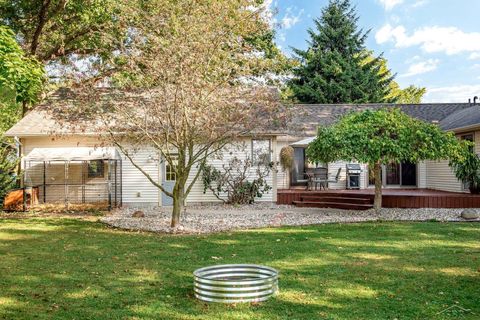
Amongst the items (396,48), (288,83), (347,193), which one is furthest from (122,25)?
(396,48)

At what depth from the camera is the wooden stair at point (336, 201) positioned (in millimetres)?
15078

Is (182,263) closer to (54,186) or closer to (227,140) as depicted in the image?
(227,140)

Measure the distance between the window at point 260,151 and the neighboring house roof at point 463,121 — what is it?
6.74 m

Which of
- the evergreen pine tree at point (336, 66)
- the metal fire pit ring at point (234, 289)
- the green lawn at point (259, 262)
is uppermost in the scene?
the evergreen pine tree at point (336, 66)

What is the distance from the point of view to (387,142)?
12438mm

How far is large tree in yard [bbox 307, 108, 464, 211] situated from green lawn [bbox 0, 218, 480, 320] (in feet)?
7.20

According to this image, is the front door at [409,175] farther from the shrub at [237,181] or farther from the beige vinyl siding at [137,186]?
the beige vinyl siding at [137,186]

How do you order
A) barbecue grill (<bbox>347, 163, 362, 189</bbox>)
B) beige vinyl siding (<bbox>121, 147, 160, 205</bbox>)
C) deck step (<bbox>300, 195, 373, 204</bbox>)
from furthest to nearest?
1. barbecue grill (<bbox>347, 163, 362, 189</bbox>)
2. beige vinyl siding (<bbox>121, 147, 160, 205</bbox>)
3. deck step (<bbox>300, 195, 373, 204</bbox>)

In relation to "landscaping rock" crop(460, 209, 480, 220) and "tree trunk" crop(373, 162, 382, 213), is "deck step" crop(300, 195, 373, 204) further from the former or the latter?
"landscaping rock" crop(460, 209, 480, 220)

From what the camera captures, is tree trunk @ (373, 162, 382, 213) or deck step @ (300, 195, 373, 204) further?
deck step @ (300, 195, 373, 204)

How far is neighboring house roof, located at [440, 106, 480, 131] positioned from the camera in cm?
1564

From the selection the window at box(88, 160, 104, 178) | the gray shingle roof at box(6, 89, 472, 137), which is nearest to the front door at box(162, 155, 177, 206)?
the window at box(88, 160, 104, 178)

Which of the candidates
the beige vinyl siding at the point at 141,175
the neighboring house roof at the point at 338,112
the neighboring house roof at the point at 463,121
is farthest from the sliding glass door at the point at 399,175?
the beige vinyl siding at the point at 141,175

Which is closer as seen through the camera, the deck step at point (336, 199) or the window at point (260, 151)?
the deck step at point (336, 199)
